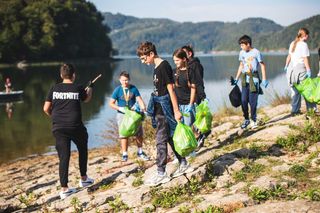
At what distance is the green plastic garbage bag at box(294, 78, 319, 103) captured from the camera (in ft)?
27.7

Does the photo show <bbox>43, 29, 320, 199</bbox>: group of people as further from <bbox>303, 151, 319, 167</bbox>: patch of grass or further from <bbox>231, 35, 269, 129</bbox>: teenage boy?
<bbox>303, 151, 319, 167</bbox>: patch of grass

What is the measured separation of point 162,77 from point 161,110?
1.78 feet

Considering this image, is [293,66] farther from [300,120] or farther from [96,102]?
[96,102]

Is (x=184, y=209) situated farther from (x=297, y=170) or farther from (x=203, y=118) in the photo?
(x=203, y=118)

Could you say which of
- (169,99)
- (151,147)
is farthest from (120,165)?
(169,99)

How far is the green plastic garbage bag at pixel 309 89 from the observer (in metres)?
8.43

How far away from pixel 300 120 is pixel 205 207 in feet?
14.7

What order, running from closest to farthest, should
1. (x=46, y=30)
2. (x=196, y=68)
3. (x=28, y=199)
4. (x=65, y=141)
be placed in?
1. (x=65, y=141)
2. (x=28, y=199)
3. (x=196, y=68)
4. (x=46, y=30)

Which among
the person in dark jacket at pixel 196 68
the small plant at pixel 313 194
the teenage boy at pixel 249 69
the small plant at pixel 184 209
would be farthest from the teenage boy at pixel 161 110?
the teenage boy at pixel 249 69

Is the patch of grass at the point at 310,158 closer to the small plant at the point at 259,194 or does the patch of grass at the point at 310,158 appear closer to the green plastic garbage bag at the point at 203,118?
the small plant at the point at 259,194

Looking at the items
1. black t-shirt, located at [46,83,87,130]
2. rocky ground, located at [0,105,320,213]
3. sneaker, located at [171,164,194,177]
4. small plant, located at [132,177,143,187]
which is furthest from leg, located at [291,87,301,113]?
black t-shirt, located at [46,83,87,130]

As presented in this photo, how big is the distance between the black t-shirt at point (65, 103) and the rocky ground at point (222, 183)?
1.21 m

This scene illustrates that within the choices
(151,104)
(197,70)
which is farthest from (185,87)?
(151,104)

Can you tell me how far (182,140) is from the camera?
19.3ft
